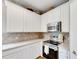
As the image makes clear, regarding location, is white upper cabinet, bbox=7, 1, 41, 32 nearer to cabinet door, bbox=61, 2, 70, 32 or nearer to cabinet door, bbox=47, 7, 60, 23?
cabinet door, bbox=47, 7, 60, 23

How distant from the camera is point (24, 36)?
10.1 ft

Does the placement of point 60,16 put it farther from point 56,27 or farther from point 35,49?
point 35,49

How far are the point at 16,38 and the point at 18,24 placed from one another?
560 mm

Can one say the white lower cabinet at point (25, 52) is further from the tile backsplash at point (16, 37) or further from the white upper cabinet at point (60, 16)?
the white upper cabinet at point (60, 16)

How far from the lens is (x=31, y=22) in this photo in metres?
3.02

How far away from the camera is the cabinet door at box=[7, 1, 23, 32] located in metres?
2.12

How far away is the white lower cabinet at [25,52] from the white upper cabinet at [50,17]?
815 mm

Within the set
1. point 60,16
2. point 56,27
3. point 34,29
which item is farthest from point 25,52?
point 60,16

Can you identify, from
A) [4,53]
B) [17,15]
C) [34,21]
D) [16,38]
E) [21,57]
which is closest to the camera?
[4,53]

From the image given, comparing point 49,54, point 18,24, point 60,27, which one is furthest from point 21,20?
point 49,54

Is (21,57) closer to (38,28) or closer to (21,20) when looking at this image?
(21,20)

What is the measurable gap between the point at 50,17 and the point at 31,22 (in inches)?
29.5

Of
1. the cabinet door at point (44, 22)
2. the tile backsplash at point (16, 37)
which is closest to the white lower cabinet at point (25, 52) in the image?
the tile backsplash at point (16, 37)

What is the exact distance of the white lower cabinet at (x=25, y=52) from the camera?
1.77 meters
